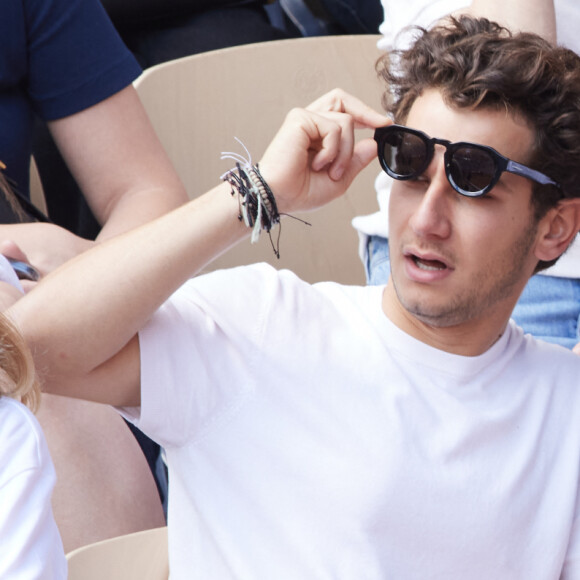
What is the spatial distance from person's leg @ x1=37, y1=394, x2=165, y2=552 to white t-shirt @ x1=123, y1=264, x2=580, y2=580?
83mm

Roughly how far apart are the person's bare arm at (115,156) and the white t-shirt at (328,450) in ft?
1.41

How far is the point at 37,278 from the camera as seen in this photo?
1.14 metres

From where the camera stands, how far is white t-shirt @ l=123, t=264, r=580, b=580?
39.8 inches

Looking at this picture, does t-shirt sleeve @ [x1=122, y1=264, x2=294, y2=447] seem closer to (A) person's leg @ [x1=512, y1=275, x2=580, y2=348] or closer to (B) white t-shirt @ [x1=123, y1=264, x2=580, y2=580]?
(B) white t-shirt @ [x1=123, y1=264, x2=580, y2=580]

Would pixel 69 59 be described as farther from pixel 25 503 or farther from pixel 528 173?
pixel 25 503

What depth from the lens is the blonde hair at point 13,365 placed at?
2.73ft

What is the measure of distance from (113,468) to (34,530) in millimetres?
324

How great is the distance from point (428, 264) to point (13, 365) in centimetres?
48

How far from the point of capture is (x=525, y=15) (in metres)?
1.27

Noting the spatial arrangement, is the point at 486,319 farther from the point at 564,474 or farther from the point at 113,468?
the point at 113,468

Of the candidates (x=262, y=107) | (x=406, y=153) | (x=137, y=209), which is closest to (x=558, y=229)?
(x=406, y=153)

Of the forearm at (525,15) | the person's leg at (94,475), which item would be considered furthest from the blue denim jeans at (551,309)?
the person's leg at (94,475)

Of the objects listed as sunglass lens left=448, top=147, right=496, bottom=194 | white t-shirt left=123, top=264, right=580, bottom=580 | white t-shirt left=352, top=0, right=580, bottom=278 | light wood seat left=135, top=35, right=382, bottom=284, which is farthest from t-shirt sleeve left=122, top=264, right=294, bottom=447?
light wood seat left=135, top=35, right=382, bottom=284

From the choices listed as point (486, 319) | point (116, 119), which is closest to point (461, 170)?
point (486, 319)
